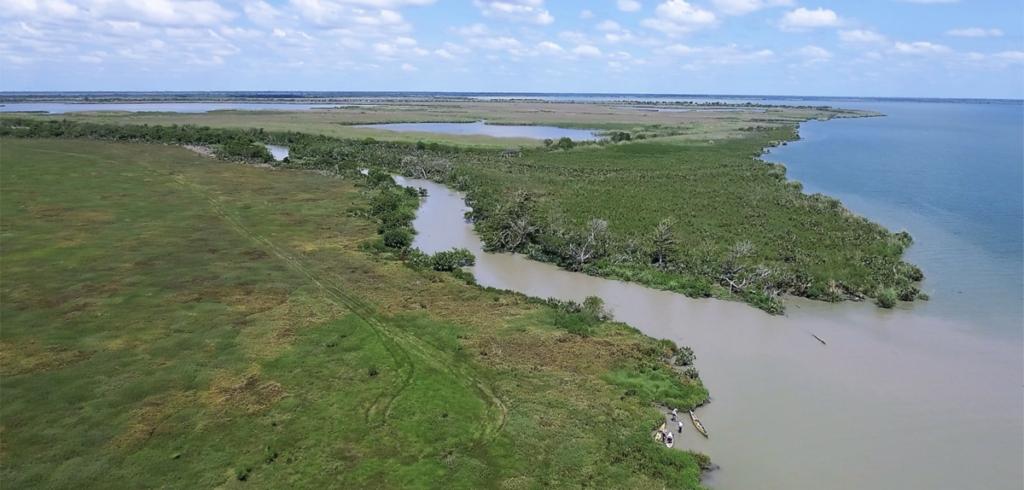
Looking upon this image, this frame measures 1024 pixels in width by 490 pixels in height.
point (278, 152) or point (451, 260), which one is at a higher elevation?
point (278, 152)

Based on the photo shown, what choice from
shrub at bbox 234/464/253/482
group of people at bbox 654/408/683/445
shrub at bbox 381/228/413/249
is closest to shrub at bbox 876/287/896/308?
group of people at bbox 654/408/683/445

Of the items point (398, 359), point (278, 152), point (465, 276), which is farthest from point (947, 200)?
point (278, 152)

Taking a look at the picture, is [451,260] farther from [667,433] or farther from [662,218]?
[667,433]

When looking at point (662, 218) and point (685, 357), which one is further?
point (662, 218)

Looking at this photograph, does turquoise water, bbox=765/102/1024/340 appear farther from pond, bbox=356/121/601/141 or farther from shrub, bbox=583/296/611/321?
pond, bbox=356/121/601/141

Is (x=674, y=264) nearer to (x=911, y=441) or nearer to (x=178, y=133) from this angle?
(x=911, y=441)
